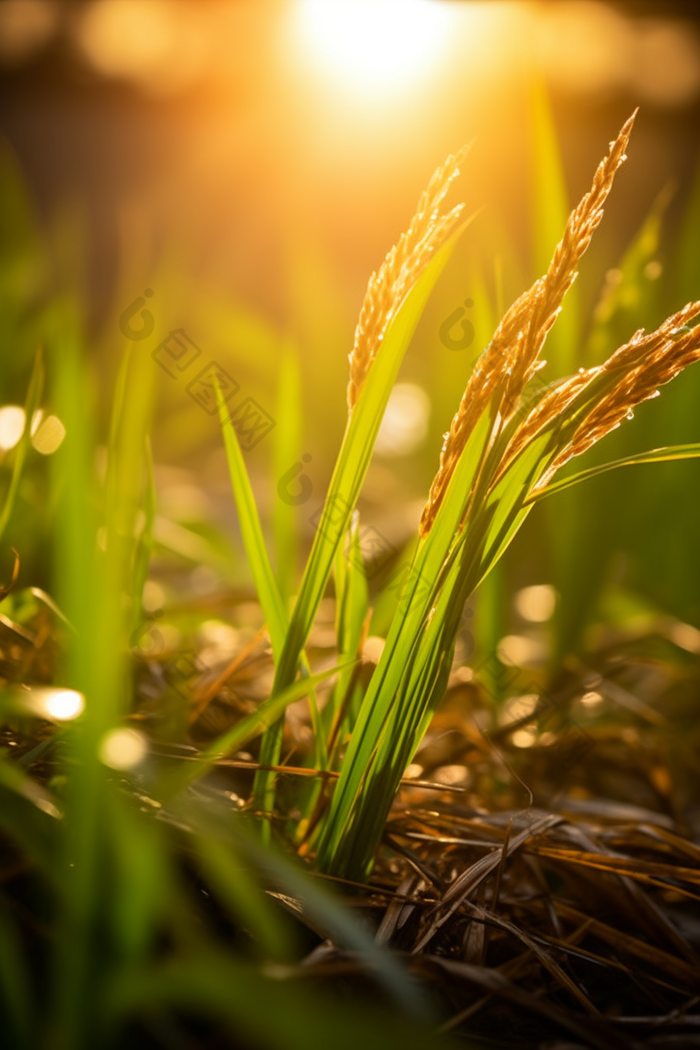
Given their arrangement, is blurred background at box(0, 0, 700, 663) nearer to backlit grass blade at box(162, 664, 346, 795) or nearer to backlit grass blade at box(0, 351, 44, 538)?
backlit grass blade at box(0, 351, 44, 538)

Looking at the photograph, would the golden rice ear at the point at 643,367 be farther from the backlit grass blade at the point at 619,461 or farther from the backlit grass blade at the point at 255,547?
the backlit grass blade at the point at 255,547

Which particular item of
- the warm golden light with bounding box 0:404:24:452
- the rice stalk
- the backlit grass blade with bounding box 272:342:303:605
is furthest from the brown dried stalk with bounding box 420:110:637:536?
the warm golden light with bounding box 0:404:24:452

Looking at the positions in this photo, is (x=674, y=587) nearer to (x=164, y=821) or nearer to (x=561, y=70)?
(x=164, y=821)

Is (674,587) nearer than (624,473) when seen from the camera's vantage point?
No

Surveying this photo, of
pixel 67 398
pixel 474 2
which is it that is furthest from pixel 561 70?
pixel 67 398

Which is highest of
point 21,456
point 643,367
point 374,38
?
point 374,38

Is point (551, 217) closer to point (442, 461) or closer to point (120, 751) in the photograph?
point (442, 461)

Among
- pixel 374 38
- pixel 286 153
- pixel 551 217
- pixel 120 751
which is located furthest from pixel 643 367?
pixel 286 153
